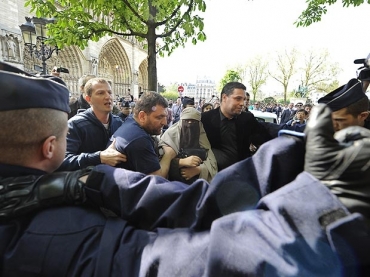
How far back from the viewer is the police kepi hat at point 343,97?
1.96m

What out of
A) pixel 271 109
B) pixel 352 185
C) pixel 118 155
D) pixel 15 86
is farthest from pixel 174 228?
pixel 271 109

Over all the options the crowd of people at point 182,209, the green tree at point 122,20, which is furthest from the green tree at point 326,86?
the crowd of people at point 182,209

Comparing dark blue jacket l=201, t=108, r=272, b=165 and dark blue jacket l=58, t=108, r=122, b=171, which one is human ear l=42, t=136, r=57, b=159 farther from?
dark blue jacket l=201, t=108, r=272, b=165

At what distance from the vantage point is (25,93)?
978 mm

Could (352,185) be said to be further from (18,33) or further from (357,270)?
(18,33)

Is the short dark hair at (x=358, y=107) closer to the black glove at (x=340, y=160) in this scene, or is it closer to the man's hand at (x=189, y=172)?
the man's hand at (x=189, y=172)

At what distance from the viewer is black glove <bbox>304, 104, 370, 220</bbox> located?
0.63m

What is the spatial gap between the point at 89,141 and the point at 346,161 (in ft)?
8.33

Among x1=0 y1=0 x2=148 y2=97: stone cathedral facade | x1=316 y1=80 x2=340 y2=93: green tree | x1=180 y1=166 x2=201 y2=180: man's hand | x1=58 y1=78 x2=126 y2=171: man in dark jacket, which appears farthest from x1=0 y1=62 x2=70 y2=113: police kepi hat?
x1=316 y1=80 x2=340 y2=93: green tree

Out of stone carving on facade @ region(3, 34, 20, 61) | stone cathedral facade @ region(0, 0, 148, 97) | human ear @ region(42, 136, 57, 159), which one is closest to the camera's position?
human ear @ region(42, 136, 57, 159)

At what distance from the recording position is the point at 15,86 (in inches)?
38.2

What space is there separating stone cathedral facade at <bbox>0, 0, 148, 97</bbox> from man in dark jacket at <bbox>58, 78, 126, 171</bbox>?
786 centimetres

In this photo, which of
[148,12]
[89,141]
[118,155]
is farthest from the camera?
[148,12]

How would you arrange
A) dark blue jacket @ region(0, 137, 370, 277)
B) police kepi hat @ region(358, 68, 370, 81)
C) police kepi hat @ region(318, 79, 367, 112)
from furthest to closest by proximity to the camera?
police kepi hat @ region(358, 68, 370, 81) → police kepi hat @ region(318, 79, 367, 112) → dark blue jacket @ region(0, 137, 370, 277)
